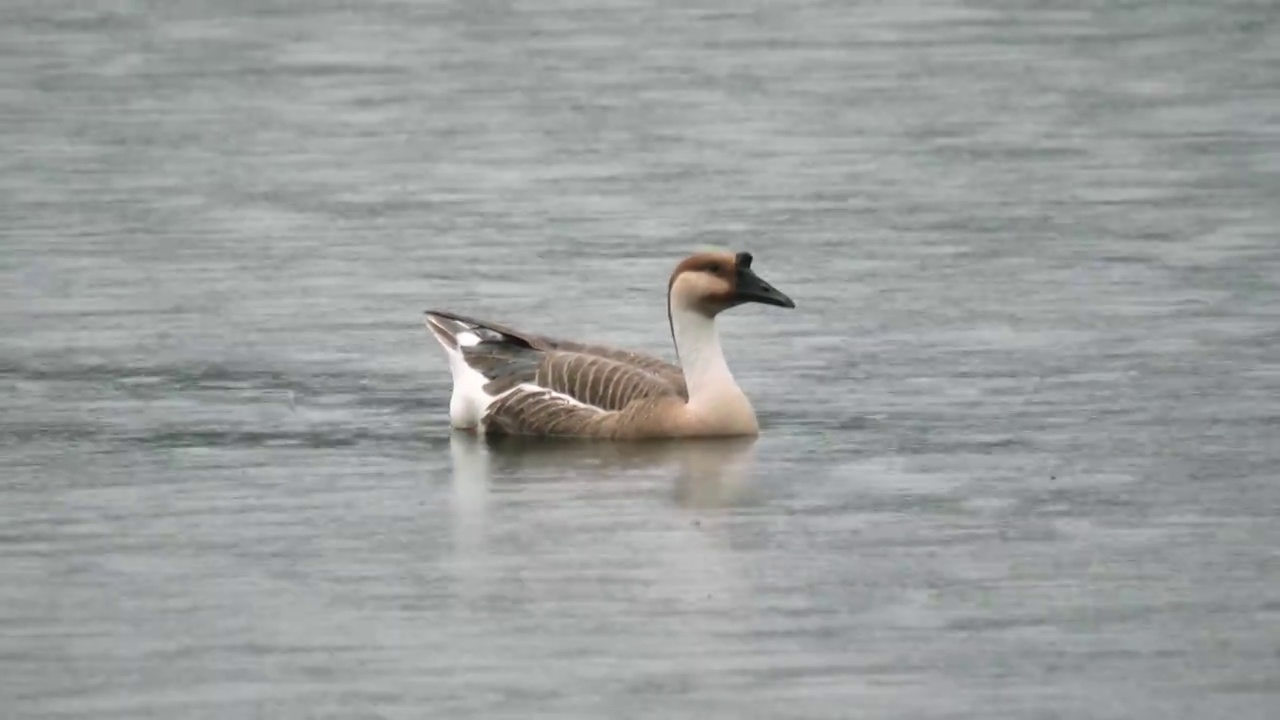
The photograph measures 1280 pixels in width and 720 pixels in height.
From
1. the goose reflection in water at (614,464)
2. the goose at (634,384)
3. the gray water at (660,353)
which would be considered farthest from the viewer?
the goose at (634,384)

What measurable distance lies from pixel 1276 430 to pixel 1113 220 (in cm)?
760

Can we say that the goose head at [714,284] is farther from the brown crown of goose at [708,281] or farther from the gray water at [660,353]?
the gray water at [660,353]

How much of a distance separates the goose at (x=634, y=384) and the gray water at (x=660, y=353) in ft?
0.79

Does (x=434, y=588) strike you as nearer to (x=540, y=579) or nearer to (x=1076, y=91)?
(x=540, y=579)

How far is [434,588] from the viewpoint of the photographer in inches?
483

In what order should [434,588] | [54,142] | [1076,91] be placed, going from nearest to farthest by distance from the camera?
[434,588] < [54,142] < [1076,91]

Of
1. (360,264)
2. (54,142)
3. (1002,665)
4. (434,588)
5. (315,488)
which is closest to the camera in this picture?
(1002,665)

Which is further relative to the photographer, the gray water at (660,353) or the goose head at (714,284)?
the goose head at (714,284)

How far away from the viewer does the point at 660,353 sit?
18281 millimetres

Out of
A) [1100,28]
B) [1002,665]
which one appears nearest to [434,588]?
[1002,665]

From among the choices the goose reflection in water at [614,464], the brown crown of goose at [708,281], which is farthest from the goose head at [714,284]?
the goose reflection in water at [614,464]

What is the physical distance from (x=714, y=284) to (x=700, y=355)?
38 cm

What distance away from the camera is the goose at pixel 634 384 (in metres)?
15.6

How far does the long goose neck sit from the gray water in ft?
1.69
